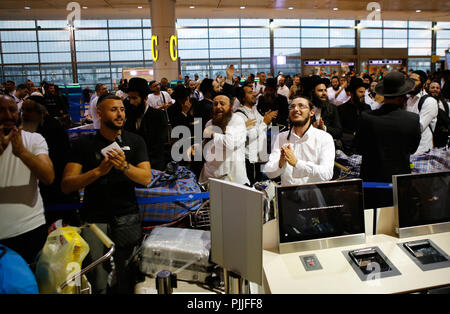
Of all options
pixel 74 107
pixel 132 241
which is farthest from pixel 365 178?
pixel 74 107

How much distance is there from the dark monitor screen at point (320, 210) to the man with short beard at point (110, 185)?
42.1 inches

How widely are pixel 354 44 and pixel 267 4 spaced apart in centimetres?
839

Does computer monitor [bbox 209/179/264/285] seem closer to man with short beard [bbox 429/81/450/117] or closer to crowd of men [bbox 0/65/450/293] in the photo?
crowd of men [bbox 0/65/450/293]

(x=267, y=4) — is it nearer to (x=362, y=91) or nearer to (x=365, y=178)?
(x=362, y=91)

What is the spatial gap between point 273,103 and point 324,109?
125 cm

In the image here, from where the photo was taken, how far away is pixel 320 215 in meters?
2.16

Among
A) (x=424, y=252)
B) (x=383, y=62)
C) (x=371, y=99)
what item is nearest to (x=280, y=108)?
(x=371, y=99)

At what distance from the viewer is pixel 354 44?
21.4 metres

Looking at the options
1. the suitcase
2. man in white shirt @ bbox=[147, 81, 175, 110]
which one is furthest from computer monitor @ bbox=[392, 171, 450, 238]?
man in white shirt @ bbox=[147, 81, 175, 110]

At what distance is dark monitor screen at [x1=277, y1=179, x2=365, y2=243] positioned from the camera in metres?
2.10

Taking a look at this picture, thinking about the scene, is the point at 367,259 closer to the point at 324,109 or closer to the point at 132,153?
the point at 132,153

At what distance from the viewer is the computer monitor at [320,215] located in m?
2.10

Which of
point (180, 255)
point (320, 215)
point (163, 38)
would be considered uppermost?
point (163, 38)

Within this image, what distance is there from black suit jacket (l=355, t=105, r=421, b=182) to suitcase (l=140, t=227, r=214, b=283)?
160 cm
